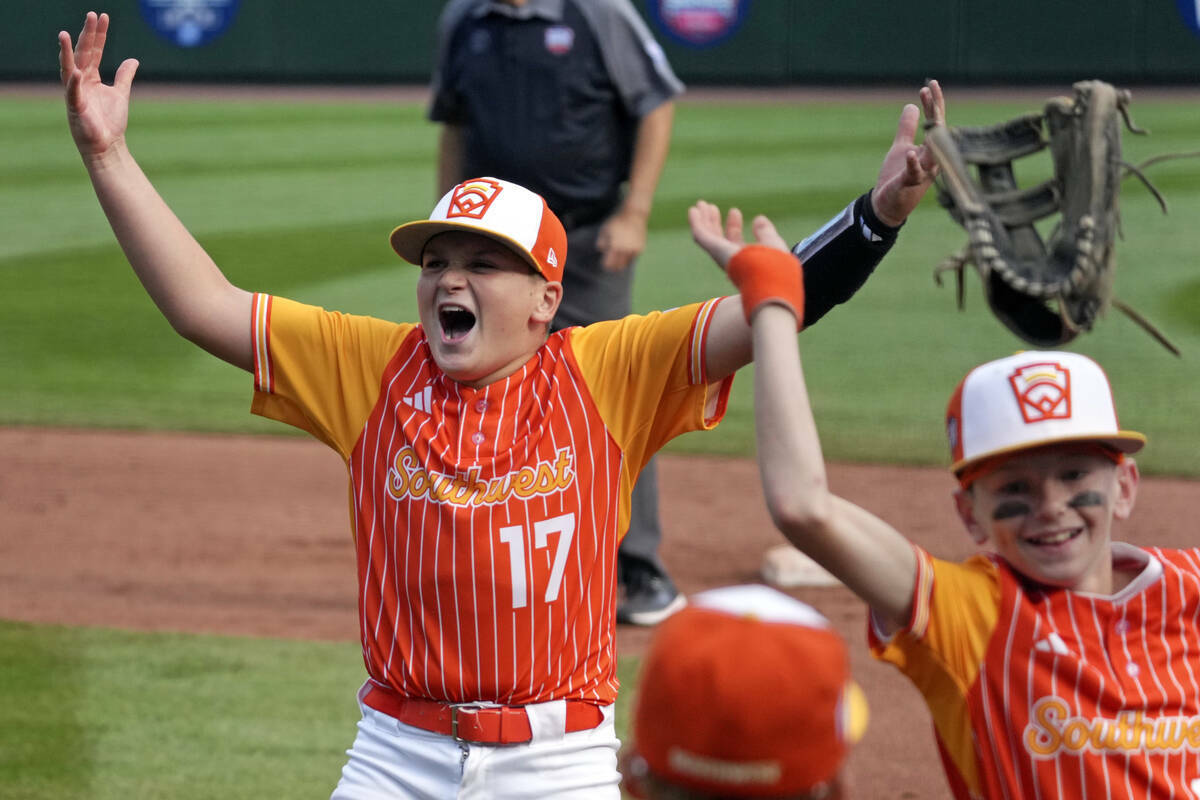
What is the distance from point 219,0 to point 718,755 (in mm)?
22089

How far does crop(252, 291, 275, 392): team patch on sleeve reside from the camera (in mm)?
2779

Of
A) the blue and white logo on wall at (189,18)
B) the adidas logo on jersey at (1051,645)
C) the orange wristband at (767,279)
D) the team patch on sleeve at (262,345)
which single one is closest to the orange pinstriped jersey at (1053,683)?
the adidas logo on jersey at (1051,645)

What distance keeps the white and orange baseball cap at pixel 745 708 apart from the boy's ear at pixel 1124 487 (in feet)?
3.20

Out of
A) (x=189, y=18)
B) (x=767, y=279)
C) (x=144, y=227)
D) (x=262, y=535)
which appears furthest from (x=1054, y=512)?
(x=189, y=18)

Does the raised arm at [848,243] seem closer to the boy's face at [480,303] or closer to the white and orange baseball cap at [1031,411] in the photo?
the boy's face at [480,303]

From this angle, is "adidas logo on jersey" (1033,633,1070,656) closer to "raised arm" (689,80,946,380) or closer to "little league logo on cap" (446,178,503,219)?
"raised arm" (689,80,946,380)

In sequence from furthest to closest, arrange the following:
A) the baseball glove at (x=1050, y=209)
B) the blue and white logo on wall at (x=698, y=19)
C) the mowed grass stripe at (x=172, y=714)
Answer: the blue and white logo on wall at (x=698, y=19) → the mowed grass stripe at (x=172, y=714) → the baseball glove at (x=1050, y=209)

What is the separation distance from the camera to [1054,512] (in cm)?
219

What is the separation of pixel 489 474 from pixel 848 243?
761mm

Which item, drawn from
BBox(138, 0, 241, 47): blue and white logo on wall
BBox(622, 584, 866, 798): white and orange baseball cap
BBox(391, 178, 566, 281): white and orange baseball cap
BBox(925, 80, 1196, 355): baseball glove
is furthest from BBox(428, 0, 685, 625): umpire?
BBox(138, 0, 241, 47): blue and white logo on wall

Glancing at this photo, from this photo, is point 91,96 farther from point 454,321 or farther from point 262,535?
point 262,535

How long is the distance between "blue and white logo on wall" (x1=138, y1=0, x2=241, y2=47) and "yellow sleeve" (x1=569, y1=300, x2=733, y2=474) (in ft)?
67.3

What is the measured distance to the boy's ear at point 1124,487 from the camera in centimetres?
228

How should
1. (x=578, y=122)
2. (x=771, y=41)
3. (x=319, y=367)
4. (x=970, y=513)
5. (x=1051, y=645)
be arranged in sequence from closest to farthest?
(x=1051, y=645), (x=970, y=513), (x=319, y=367), (x=578, y=122), (x=771, y=41)
